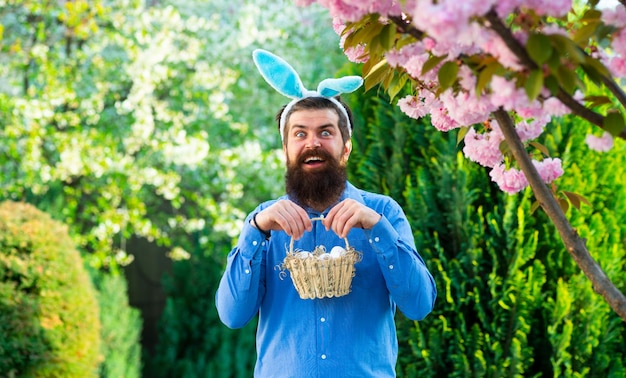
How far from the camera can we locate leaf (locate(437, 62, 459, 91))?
1.39 metres

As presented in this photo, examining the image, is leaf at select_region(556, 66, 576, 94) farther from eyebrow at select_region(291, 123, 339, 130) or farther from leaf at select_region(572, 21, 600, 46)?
eyebrow at select_region(291, 123, 339, 130)

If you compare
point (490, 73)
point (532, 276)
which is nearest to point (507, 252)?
point (532, 276)

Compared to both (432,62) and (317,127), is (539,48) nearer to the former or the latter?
(432,62)

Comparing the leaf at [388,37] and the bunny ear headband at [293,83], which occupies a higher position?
the bunny ear headband at [293,83]

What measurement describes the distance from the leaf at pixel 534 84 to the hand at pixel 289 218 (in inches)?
38.4

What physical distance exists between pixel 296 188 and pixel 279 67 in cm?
40

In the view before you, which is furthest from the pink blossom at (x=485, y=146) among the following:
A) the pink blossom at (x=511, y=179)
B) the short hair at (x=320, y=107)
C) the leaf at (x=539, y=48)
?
the short hair at (x=320, y=107)

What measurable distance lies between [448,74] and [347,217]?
0.79m

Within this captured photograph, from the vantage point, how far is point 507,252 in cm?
354

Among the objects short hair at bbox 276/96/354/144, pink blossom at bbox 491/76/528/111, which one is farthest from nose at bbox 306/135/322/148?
pink blossom at bbox 491/76/528/111

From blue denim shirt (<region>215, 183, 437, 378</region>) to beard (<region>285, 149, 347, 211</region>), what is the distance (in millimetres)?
97

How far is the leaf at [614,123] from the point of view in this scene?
142 cm

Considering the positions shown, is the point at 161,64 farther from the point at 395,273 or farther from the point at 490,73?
the point at 490,73

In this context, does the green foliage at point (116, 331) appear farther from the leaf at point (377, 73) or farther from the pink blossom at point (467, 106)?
the pink blossom at point (467, 106)
